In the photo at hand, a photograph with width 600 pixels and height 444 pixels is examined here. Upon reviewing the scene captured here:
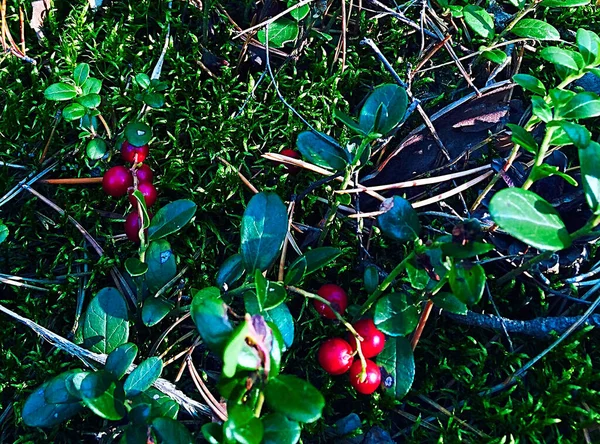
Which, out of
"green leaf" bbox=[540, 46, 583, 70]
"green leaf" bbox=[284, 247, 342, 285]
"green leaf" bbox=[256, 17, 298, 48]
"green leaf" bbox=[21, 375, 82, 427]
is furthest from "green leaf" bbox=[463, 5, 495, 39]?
"green leaf" bbox=[21, 375, 82, 427]

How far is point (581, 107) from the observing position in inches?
86.2

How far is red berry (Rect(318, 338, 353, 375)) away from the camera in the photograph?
7.58 feet

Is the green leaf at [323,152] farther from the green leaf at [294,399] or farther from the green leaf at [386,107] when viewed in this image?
the green leaf at [294,399]

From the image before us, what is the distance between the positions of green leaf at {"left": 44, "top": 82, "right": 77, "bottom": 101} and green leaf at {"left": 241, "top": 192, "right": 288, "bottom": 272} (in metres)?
1.07

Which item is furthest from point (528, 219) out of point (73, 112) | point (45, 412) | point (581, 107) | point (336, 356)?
point (73, 112)

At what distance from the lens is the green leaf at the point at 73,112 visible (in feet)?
8.64

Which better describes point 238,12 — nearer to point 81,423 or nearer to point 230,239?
point 230,239

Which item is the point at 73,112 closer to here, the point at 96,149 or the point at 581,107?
the point at 96,149

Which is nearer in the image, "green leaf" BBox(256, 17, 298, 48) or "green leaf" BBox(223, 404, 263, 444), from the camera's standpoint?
"green leaf" BBox(223, 404, 263, 444)

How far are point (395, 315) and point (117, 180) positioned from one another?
136cm

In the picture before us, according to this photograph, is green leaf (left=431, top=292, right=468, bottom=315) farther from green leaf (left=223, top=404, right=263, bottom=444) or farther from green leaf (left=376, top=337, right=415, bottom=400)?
green leaf (left=223, top=404, right=263, bottom=444)

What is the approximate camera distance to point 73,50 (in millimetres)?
3094

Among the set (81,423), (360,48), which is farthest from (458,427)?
(360,48)

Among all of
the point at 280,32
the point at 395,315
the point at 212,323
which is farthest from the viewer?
the point at 280,32
